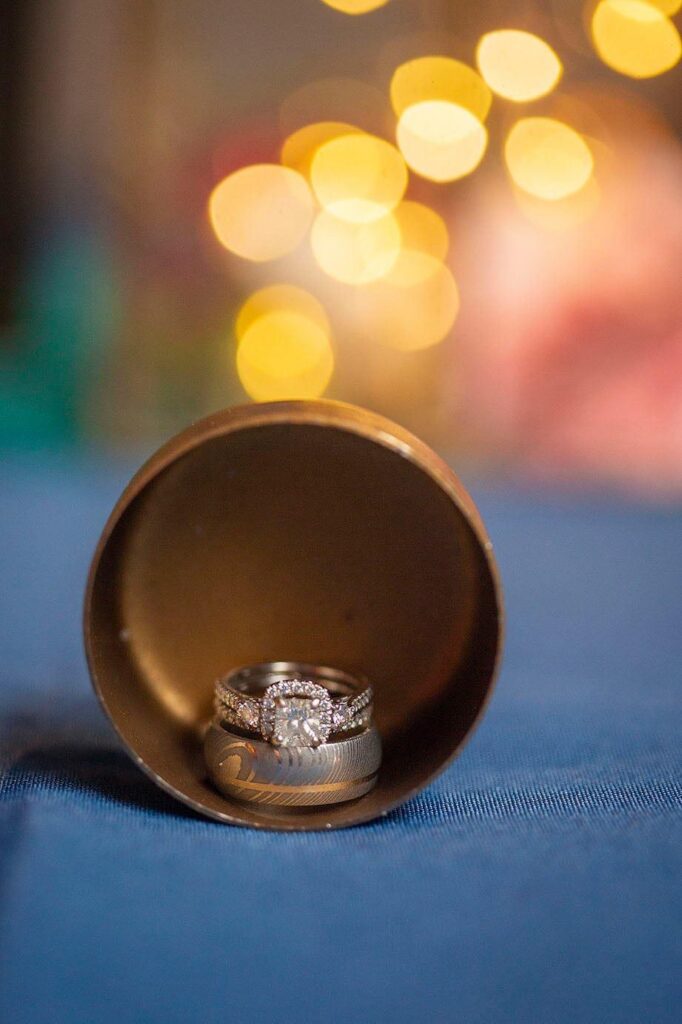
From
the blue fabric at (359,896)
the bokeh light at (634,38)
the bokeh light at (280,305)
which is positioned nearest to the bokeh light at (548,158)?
the bokeh light at (634,38)

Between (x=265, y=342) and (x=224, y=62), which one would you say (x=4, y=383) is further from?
(x=224, y=62)

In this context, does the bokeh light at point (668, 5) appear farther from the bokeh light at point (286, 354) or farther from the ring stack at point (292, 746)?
the ring stack at point (292, 746)

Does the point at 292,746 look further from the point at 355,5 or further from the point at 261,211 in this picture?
the point at 355,5

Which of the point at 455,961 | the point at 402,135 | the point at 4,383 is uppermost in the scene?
the point at 402,135

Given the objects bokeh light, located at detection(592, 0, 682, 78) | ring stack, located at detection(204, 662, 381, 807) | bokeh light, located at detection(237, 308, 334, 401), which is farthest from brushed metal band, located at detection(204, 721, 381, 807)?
bokeh light, located at detection(592, 0, 682, 78)

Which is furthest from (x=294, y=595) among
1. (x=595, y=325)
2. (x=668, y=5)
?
(x=668, y=5)

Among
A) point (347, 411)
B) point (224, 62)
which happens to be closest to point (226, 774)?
point (347, 411)
